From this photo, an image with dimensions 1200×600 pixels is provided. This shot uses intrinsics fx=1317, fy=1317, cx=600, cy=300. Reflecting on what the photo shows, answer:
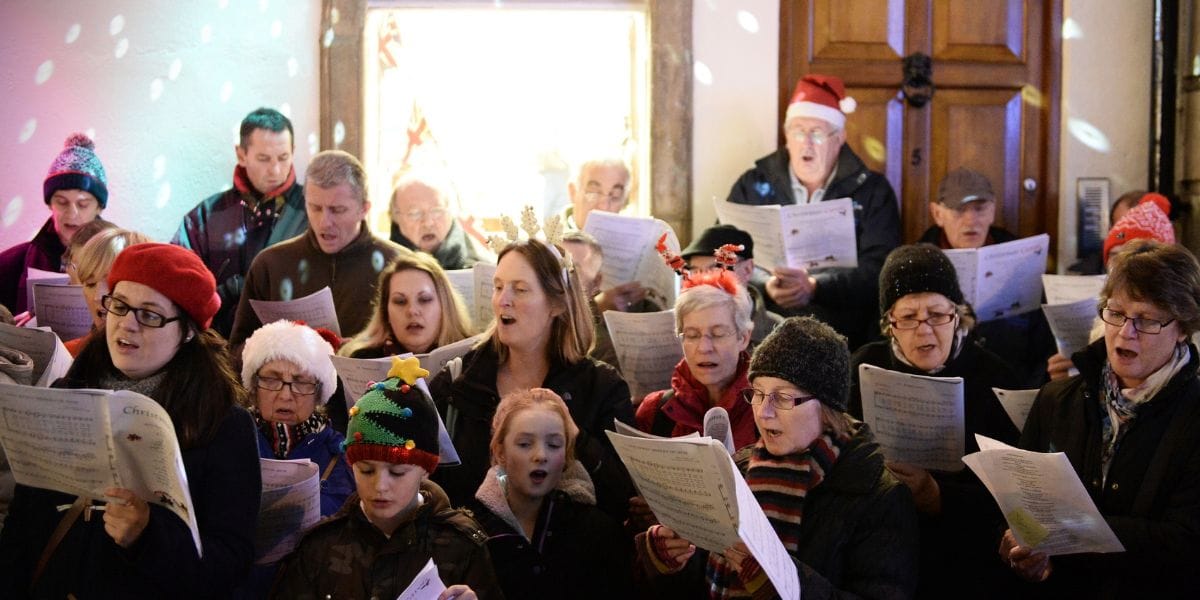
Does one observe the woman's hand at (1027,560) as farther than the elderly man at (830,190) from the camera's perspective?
No

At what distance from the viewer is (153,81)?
580 centimetres

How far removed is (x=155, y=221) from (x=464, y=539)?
358 centimetres

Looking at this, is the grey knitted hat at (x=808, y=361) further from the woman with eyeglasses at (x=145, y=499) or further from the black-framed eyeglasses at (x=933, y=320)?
the woman with eyeglasses at (x=145, y=499)

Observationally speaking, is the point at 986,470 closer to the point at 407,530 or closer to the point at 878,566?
the point at 878,566

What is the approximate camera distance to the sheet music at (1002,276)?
4.34 m

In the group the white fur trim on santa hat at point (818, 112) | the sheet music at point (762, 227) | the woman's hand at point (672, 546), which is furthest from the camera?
the white fur trim on santa hat at point (818, 112)

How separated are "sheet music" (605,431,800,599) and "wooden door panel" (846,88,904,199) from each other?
11.6 ft

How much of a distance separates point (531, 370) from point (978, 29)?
3.35 meters

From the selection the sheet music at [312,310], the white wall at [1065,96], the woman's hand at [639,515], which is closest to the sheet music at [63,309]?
the sheet music at [312,310]

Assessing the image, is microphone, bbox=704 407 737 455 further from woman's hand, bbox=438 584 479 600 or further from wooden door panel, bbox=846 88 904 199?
wooden door panel, bbox=846 88 904 199

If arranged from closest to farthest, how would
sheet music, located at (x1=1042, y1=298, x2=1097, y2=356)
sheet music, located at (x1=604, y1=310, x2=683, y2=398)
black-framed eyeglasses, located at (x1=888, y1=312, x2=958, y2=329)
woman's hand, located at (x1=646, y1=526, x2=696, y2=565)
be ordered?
1. woman's hand, located at (x1=646, y1=526, x2=696, y2=565)
2. black-framed eyeglasses, located at (x1=888, y1=312, x2=958, y2=329)
3. sheet music, located at (x1=1042, y1=298, x2=1097, y2=356)
4. sheet music, located at (x1=604, y1=310, x2=683, y2=398)

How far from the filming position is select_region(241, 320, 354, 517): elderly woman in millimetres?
3342

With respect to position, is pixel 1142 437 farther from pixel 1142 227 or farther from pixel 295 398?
pixel 295 398

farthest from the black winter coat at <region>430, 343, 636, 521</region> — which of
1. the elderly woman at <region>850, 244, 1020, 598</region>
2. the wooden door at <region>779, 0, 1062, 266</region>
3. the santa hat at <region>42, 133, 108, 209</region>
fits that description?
the wooden door at <region>779, 0, 1062, 266</region>
